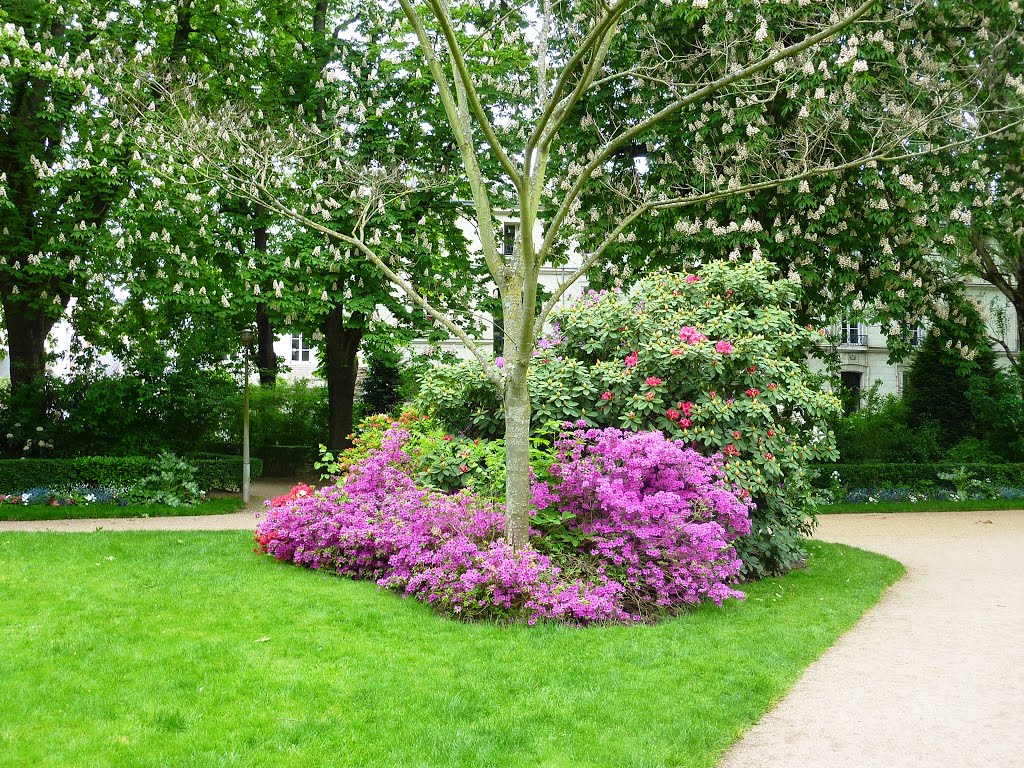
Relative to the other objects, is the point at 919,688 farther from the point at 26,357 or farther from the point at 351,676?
the point at 26,357

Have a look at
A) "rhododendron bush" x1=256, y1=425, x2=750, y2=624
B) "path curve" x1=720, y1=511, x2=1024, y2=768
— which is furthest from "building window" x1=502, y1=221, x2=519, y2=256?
"path curve" x1=720, y1=511, x2=1024, y2=768

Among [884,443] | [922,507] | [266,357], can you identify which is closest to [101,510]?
[266,357]

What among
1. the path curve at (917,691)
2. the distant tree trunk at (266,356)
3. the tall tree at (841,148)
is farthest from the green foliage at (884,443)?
the distant tree trunk at (266,356)

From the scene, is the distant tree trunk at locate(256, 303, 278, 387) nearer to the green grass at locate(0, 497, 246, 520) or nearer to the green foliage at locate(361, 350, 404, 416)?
the green foliage at locate(361, 350, 404, 416)

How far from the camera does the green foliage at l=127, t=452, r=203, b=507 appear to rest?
14.0 m

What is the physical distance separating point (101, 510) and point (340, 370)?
556 cm

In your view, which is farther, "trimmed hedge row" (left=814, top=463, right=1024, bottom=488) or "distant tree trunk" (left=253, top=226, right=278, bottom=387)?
"distant tree trunk" (left=253, top=226, right=278, bottom=387)

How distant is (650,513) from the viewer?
23.4 ft

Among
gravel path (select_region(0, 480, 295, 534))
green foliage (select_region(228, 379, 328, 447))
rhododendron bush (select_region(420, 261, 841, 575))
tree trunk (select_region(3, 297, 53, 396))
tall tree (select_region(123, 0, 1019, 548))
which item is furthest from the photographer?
green foliage (select_region(228, 379, 328, 447))

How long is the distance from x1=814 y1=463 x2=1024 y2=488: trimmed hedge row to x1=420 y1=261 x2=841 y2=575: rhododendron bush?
820 centimetres

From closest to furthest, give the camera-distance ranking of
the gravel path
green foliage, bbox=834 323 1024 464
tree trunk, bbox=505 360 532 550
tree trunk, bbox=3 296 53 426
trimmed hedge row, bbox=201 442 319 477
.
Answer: tree trunk, bbox=505 360 532 550 < the gravel path < tree trunk, bbox=3 296 53 426 < green foliage, bbox=834 323 1024 464 < trimmed hedge row, bbox=201 442 319 477

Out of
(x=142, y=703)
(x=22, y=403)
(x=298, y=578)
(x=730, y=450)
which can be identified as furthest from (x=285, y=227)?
(x=142, y=703)

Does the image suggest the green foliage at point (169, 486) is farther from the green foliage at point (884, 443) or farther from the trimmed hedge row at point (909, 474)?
the green foliage at point (884, 443)

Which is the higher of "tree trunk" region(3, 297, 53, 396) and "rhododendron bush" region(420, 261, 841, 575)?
"tree trunk" region(3, 297, 53, 396)
